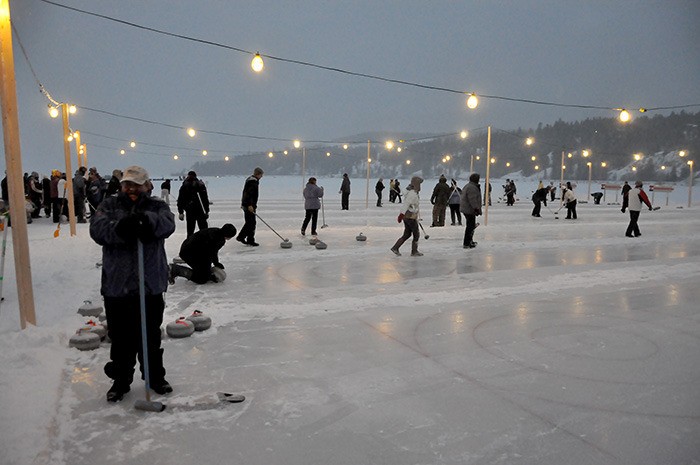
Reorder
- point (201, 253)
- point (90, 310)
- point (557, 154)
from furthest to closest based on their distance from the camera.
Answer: point (557, 154), point (201, 253), point (90, 310)

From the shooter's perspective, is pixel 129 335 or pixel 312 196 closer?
pixel 129 335

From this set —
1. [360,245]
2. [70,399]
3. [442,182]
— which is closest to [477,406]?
[70,399]

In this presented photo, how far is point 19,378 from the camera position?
423 centimetres

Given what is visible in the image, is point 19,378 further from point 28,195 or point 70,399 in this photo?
point 28,195

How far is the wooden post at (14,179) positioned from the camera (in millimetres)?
5457

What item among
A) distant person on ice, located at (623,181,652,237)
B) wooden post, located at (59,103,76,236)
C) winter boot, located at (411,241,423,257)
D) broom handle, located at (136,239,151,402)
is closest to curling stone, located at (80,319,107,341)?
broom handle, located at (136,239,151,402)

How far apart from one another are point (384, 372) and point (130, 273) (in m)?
2.23

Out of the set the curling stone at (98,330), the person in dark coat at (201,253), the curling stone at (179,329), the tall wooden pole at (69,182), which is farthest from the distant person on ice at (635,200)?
the tall wooden pole at (69,182)

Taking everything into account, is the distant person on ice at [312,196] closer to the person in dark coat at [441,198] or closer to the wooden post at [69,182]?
the person in dark coat at [441,198]

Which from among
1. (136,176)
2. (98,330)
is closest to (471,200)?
(98,330)

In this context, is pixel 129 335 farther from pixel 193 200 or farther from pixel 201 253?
pixel 193 200

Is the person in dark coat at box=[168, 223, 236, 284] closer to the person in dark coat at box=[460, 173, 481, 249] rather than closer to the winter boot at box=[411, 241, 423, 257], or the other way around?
the winter boot at box=[411, 241, 423, 257]

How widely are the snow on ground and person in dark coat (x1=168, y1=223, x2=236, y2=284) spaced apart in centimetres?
20

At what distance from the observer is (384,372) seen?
4516 millimetres
